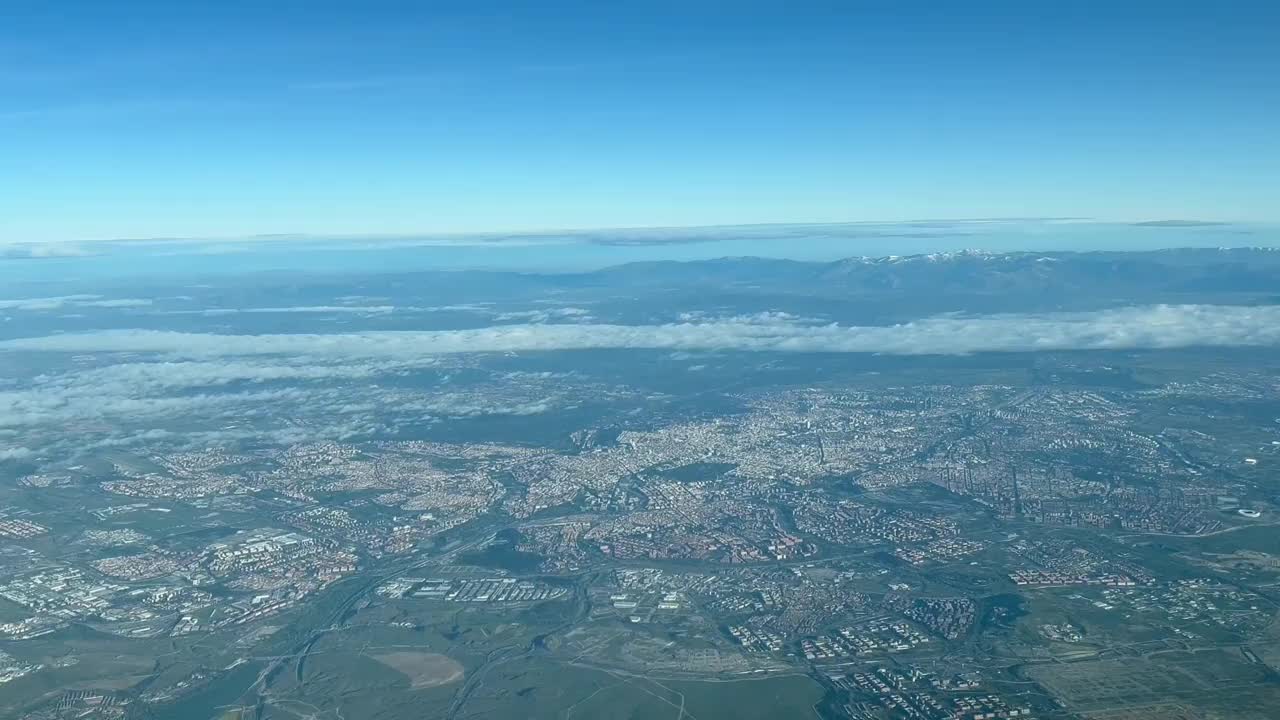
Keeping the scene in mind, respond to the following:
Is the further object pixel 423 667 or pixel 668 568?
pixel 668 568

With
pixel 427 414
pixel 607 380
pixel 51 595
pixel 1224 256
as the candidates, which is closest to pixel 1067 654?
pixel 51 595

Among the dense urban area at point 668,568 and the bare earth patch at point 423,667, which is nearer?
the dense urban area at point 668,568

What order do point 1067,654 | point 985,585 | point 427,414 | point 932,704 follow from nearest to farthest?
point 932,704, point 1067,654, point 985,585, point 427,414

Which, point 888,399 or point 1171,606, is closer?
point 1171,606

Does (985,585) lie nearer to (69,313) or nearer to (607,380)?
(607,380)

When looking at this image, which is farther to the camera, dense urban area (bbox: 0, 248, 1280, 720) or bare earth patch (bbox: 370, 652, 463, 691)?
bare earth patch (bbox: 370, 652, 463, 691)

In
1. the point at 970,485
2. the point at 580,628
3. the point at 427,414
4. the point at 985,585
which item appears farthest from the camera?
the point at 427,414
